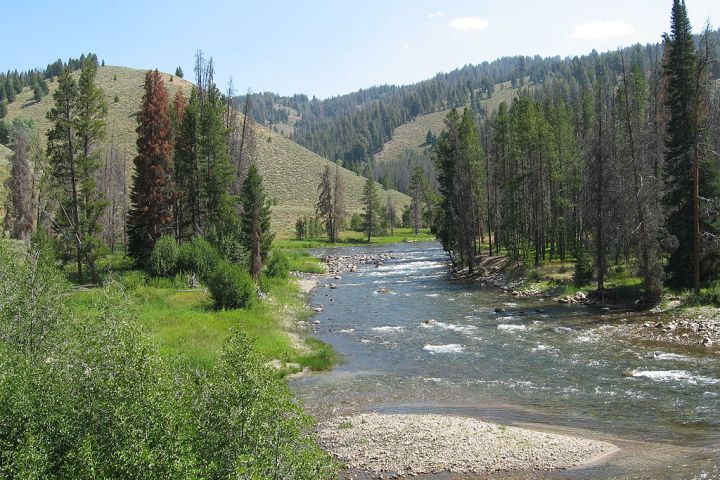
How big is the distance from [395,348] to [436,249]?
61440mm

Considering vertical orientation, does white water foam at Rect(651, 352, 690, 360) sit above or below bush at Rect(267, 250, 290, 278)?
below

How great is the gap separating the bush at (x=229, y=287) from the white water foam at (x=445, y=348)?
11552mm

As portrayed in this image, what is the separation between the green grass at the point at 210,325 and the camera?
2292 centimetres

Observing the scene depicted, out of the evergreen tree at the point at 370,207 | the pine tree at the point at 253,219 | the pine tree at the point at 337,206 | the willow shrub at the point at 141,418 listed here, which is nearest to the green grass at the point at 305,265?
the pine tree at the point at 253,219

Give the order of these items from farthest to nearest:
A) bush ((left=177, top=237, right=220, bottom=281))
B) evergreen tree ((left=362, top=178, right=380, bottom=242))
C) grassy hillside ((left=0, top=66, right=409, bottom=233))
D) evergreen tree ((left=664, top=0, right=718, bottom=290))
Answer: grassy hillside ((left=0, top=66, right=409, bottom=233)) → evergreen tree ((left=362, top=178, right=380, bottom=242)) → bush ((left=177, top=237, right=220, bottom=281)) → evergreen tree ((left=664, top=0, right=718, bottom=290))

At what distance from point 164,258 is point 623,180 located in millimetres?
33275

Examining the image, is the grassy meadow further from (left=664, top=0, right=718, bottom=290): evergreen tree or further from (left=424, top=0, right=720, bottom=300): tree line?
(left=664, top=0, right=718, bottom=290): evergreen tree

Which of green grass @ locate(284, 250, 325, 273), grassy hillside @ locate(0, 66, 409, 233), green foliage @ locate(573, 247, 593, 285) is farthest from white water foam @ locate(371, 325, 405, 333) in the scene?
grassy hillside @ locate(0, 66, 409, 233)

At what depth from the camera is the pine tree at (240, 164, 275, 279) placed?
41.9 metres

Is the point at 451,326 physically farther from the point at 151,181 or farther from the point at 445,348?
the point at 151,181

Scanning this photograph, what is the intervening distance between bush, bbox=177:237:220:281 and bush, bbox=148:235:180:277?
47 centimetres

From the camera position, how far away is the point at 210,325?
27.5 meters

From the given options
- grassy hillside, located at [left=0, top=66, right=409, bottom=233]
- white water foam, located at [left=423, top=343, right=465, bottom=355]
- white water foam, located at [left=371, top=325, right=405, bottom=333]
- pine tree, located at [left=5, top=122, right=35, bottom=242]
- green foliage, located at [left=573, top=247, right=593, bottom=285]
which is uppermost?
grassy hillside, located at [left=0, top=66, right=409, bottom=233]

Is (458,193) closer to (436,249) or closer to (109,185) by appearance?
(436,249)
